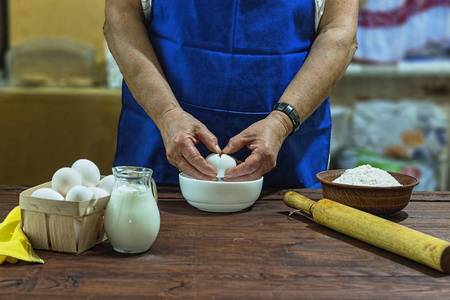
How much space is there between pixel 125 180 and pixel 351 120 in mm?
1813

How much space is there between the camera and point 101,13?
2.92 meters

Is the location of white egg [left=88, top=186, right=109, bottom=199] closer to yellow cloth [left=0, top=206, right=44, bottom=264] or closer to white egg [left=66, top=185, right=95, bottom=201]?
white egg [left=66, top=185, right=95, bottom=201]

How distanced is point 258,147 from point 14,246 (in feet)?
1.94

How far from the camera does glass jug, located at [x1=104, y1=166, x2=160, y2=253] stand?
2.98ft

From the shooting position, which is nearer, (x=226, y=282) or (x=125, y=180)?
(x=226, y=282)

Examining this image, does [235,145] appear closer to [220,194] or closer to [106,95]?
[220,194]

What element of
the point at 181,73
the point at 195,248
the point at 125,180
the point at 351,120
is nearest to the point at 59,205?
the point at 125,180

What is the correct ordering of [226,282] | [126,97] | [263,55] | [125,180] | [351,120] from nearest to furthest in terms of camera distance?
1. [226,282]
2. [125,180]
3. [263,55]
4. [126,97]
5. [351,120]

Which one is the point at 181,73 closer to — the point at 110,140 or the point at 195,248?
the point at 195,248

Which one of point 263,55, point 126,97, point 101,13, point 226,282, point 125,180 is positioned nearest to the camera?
point 226,282

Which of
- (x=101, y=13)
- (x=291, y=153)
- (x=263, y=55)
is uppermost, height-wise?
(x=101, y=13)

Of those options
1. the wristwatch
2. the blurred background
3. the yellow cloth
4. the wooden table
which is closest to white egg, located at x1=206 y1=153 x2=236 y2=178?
the wooden table

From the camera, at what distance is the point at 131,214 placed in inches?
35.8

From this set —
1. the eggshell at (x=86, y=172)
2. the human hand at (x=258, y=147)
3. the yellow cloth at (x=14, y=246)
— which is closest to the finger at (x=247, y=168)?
the human hand at (x=258, y=147)
